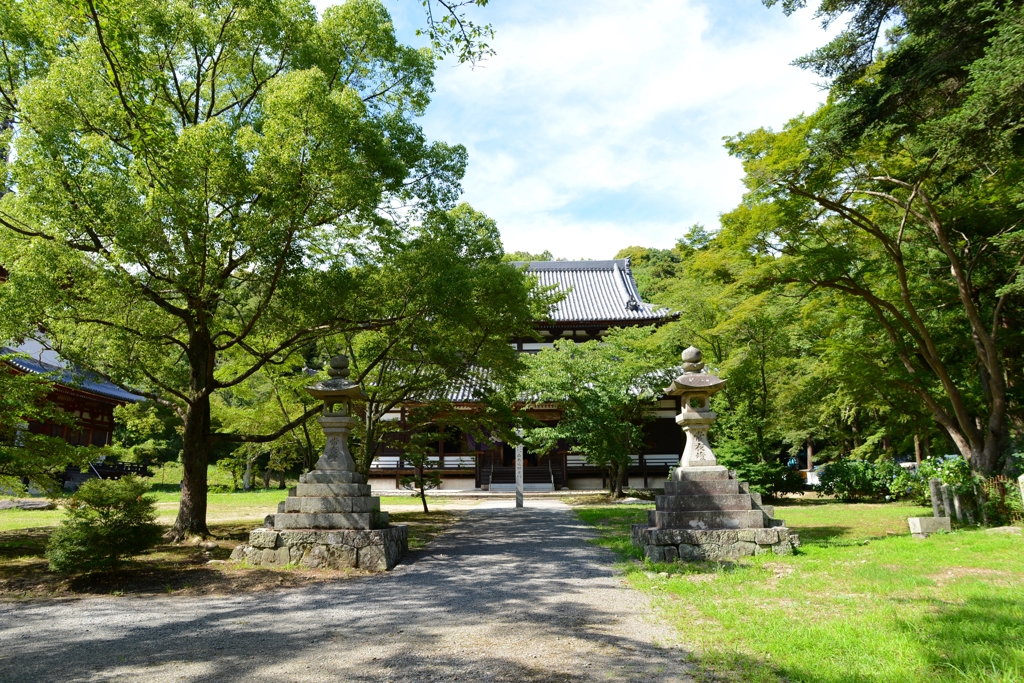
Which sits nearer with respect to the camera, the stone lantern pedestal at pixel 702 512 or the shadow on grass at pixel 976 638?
the shadow on grass at pixel 976 638

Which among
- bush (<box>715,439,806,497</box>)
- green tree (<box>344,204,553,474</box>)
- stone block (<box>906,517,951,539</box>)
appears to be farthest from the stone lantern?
bush (<box>715,439,806,497</box>)

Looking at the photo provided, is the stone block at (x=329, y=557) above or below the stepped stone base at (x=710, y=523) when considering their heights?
below

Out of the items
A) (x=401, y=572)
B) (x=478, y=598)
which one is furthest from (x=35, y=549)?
(x=478, y=598)

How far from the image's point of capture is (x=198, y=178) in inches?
291

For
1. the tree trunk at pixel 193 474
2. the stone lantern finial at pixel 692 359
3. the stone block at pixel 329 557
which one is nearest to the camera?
the stone block at pixel 329 557

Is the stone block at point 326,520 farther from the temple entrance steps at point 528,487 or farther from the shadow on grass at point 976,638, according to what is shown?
the temple entrance steps at point 528,487

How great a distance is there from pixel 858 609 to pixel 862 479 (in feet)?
45.9

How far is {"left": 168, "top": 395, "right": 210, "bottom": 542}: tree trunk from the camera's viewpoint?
9.43 meters

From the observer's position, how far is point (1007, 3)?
24.7 ft

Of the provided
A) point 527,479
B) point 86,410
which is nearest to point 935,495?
point 527,479

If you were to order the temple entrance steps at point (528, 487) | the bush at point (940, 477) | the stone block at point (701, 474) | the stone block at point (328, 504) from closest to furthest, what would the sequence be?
the stone block at point (328, 504), the stone block at point (701, 474), the bush at point (940, 477), the temple entrance steps at point (528, 487)

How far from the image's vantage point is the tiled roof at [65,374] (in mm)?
9251

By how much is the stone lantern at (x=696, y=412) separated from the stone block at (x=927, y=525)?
3411 millimetres

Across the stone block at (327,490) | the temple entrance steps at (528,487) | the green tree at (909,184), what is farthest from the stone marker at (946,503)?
the temple entrance steps at (528,487)
